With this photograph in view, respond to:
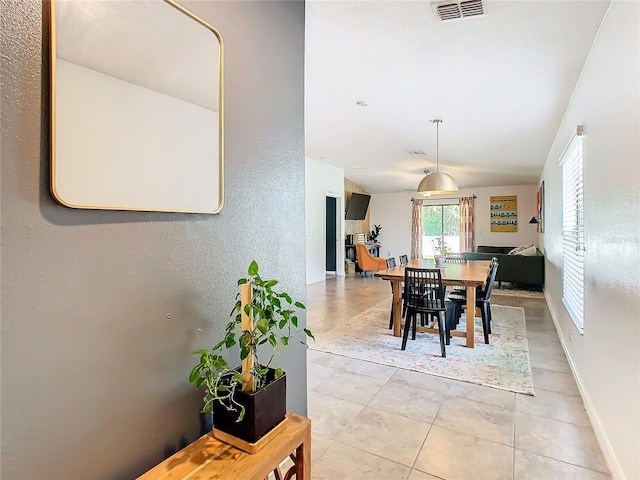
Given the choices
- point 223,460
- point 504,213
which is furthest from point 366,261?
point 223,460

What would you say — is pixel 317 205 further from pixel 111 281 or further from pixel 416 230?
pixel 111 281

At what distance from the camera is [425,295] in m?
3.45

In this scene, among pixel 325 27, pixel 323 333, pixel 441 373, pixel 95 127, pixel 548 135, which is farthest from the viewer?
pixel 548 135

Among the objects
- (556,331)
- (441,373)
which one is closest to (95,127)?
(441,373)

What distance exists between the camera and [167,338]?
3.83 feet

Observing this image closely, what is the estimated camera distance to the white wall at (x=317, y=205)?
7.52 meters

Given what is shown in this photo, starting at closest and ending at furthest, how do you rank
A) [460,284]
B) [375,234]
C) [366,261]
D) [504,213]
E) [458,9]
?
[458,9] < [460,284] < [366,261] < [504,213] < [375,234]

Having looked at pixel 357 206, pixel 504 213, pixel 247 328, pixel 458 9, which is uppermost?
pixel 458 9

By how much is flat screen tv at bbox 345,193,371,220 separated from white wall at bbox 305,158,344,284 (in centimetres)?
112

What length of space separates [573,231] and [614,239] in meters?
1.48

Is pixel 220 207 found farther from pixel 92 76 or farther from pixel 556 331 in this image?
pixel 556 331

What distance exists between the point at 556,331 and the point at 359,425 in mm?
3160

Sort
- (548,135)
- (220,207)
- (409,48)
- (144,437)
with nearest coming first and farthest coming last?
(144,437), (220,207), (409,48), (548,135)

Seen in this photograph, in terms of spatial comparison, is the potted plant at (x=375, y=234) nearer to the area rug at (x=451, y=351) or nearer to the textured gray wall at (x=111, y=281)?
the area rug at (x=451, y=351)
